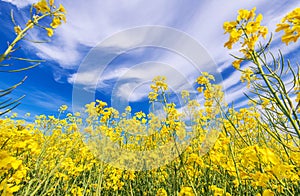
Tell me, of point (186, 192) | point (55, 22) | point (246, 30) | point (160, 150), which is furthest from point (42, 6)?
point (160, 150)

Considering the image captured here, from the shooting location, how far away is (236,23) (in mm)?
1255

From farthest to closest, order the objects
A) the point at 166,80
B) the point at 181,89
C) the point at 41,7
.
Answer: the point at 181,89
the point at 166,80
the point at 41,7

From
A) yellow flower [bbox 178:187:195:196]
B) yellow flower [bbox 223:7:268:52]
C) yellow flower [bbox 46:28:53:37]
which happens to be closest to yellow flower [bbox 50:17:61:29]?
yellow flower [bbox 46:28:53:37]

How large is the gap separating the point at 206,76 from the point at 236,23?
1.63 meters

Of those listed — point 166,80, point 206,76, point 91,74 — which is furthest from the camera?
point 91,74

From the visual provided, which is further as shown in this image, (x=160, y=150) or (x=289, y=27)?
(x=160, y=150)

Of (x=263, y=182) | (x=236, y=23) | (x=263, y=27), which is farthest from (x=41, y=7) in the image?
(x=263, y=182)

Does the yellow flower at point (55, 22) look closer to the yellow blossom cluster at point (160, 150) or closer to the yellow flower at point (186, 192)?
the yellow blossom cluster at point (160, 150)

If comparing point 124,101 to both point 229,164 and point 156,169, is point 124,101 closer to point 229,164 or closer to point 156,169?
point 156,169

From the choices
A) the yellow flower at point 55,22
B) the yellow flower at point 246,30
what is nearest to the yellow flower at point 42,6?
the yellow flower at point 55,22

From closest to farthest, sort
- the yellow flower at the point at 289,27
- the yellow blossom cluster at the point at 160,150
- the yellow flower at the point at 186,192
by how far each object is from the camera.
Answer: the yellow flower at the point at 289,27
the yellow flower at the point at 186,192
the yellow blossom cluster at the point at 160,150

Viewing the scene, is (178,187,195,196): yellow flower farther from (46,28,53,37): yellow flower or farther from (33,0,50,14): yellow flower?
(33,0,50,14): yellow flower

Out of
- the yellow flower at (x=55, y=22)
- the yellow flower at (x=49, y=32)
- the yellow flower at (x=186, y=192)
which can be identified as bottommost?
the yellow flower at (x=186, y=192)

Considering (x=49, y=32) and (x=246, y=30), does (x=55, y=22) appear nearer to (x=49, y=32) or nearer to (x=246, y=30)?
(x=49, y=32)
